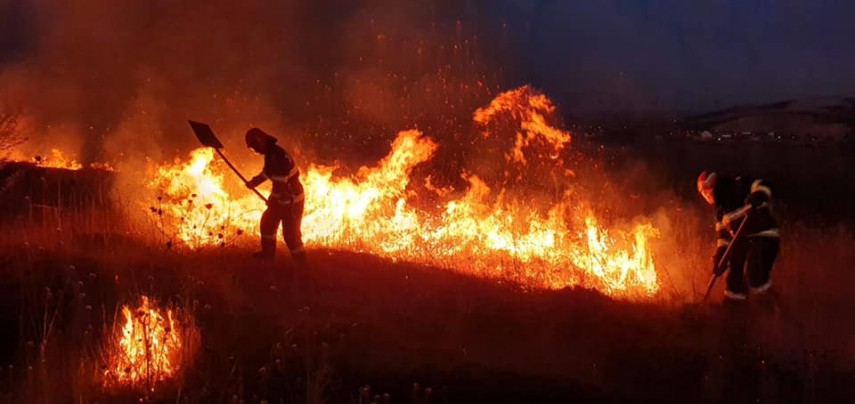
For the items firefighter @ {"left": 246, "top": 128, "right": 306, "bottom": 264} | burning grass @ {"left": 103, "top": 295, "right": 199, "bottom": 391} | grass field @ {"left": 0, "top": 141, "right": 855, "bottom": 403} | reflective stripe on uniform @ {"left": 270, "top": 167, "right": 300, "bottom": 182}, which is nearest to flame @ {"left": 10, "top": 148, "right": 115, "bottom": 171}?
grass field @ {"left": 0, "top": 141, "right": 855, "bottom": 403}

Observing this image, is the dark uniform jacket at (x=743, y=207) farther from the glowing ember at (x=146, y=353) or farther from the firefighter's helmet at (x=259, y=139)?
the glowing ember at (x=146, y=353)

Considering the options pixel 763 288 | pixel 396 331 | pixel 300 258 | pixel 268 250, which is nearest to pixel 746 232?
pixel 763 288

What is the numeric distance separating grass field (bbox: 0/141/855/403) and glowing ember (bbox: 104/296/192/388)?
11 cm

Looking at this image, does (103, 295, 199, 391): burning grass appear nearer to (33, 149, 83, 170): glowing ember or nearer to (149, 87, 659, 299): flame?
(149, 87, 659, 299): flame

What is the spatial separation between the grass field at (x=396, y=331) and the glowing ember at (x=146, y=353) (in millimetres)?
113

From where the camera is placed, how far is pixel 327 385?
18.1 ft

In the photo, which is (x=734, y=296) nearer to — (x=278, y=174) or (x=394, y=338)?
(x=394, y=338)

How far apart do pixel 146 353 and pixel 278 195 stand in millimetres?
3903

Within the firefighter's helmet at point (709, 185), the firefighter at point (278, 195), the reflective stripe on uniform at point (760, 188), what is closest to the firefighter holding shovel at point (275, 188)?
the firefighter at point (278, 195)

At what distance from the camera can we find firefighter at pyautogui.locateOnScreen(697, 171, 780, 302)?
298 inches

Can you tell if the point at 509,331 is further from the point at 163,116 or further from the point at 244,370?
the point at 163,116

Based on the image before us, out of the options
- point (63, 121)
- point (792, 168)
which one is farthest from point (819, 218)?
point (63, 121)

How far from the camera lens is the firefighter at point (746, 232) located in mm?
7570

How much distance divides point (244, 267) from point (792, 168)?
2268 centimetres
